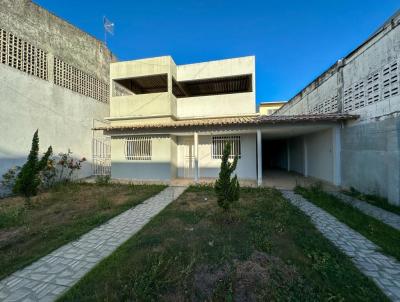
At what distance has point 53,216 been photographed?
5.17 meters

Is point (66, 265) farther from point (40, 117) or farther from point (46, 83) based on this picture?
point (46, 83)

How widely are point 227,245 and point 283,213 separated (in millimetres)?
2420

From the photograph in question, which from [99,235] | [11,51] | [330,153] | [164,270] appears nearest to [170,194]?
[99,235]

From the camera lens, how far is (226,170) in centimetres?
448

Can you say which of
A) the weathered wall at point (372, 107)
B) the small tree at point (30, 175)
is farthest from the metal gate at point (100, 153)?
the weathered wall at point (372, 107)

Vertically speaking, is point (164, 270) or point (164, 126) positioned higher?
point (164, 126)

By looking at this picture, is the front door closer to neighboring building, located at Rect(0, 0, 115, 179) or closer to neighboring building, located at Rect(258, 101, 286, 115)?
neighboring building, located at Rect(0, 0, 115, 179)

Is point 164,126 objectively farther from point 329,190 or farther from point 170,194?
point 329,190

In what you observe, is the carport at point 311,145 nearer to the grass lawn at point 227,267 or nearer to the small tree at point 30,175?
the grass lawn at point 227,267

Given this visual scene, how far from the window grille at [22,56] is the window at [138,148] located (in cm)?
515

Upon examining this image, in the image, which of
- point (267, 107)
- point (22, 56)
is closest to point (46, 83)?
point (22, 56)

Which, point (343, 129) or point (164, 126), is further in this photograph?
point (164, 126)

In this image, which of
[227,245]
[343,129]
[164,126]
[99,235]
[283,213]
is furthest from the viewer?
[164,126]

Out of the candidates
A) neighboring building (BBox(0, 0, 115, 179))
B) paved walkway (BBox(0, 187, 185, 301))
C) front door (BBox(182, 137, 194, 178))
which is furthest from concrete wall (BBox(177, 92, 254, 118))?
paved walkway (BBox(0, 187, 185, 301))
